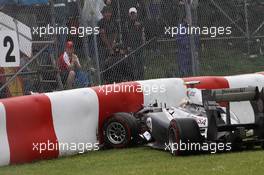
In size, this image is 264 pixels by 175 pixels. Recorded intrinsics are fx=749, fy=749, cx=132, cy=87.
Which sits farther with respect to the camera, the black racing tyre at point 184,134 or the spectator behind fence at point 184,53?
the spectator behind fence at point 184,53

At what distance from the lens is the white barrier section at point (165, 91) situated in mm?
10953

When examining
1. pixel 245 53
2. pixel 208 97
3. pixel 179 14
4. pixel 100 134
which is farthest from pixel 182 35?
pixel 208 97

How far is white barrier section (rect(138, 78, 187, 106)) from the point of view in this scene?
35.9 ft

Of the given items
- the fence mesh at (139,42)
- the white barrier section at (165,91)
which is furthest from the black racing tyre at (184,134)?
the fence mesh at (139,42)

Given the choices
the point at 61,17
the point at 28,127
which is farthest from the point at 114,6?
the point at 28,127

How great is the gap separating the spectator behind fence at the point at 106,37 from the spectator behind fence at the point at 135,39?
30cm

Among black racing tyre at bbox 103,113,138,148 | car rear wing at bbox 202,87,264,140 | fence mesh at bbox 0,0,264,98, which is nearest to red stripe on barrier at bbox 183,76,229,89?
fence mesh at bbox 0,0,264,98

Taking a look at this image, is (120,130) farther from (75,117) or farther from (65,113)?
(65,113)

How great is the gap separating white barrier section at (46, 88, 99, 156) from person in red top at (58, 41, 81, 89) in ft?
6.81

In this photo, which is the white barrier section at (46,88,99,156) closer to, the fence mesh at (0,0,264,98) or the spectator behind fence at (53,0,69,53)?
the fence mesh at (0,0,264,98)

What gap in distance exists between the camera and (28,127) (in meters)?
9.28

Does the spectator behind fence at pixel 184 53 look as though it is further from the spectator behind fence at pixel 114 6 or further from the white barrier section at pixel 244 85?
the white barrier section at pixel 244 85

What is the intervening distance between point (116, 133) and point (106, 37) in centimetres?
300

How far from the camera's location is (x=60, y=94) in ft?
32.1
